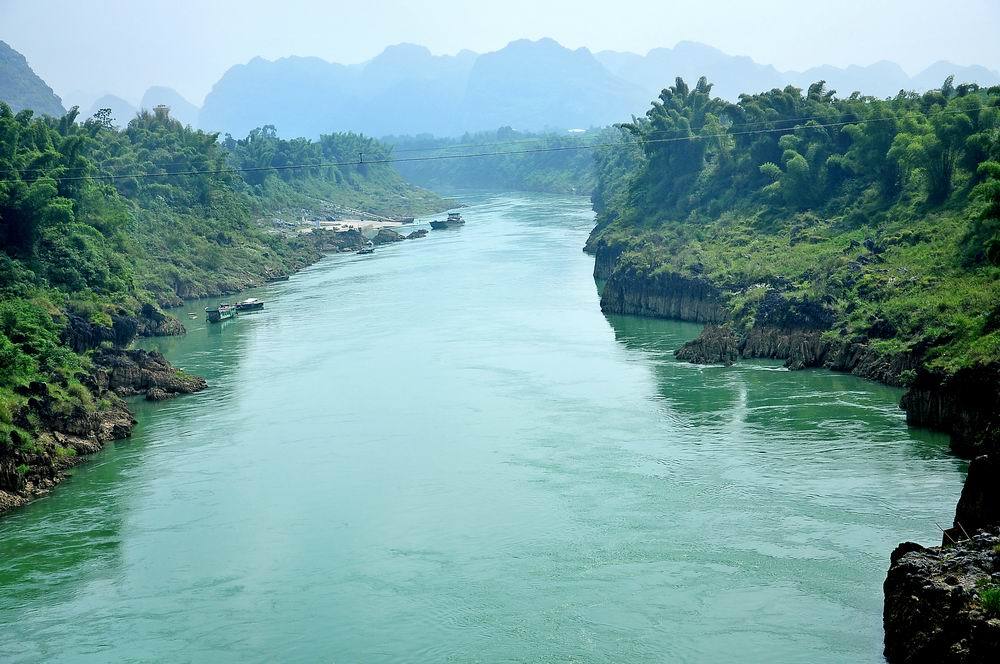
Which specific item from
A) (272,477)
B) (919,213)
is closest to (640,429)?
(272,477)

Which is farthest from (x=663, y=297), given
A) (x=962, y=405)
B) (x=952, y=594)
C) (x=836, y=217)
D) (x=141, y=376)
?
(x=952, y=594)

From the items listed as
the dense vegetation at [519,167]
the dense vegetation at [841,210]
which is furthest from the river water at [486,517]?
the dense vegetation at [519,167]

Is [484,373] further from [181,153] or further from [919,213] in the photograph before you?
[181,153]

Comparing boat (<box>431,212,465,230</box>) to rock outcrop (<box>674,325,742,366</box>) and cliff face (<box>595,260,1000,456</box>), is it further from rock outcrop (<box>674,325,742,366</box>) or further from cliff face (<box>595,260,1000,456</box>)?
rock outcrop (<box>674,325,742,366</box>)

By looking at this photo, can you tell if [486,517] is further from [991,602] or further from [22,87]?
[22,87]

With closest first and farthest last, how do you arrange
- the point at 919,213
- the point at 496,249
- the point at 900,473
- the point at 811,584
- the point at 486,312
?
the point at 811,584, the point at 900,473, the point at 919,213, the point at 486,312, the point at 496,249

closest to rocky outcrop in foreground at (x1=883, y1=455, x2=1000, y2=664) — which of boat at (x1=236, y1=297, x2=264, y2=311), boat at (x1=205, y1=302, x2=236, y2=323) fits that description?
boat at (x1=205, y1=302, x2=236, y2=323)
